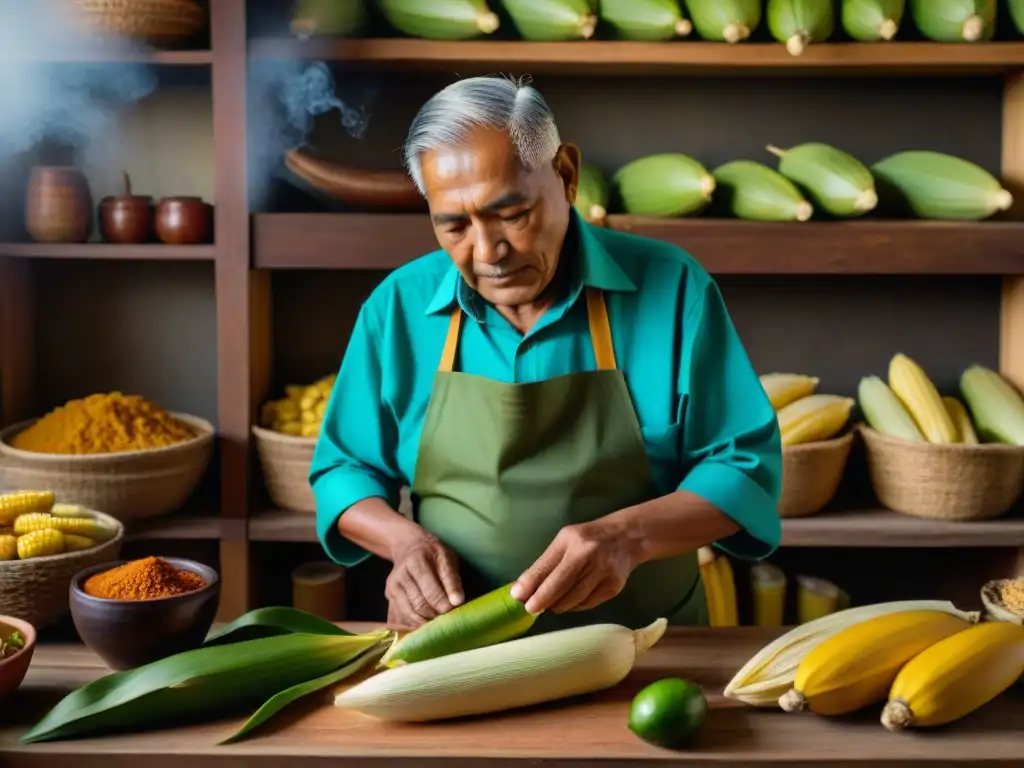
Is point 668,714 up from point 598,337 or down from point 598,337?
down

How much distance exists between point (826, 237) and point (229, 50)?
5.38 feet

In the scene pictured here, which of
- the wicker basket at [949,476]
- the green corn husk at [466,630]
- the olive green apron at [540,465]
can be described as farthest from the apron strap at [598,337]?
the wicker basket at [949,476]

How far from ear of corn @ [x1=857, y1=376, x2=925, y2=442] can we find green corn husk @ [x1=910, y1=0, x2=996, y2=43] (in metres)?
0.95

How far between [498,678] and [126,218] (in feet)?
6.87

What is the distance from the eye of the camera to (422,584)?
1.67 meters

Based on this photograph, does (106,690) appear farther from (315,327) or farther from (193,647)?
(315,327)

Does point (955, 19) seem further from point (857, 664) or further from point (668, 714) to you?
point (668, 714)

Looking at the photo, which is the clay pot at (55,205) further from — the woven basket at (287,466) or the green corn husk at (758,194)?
the green corn husk at (758,194)

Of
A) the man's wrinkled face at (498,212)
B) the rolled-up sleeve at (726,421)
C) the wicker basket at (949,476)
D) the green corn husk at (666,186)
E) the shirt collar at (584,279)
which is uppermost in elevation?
the green corn husk at (666,186)

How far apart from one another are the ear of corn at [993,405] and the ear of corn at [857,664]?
175 cm

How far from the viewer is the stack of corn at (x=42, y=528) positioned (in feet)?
5.87

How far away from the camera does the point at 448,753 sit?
1293 mm

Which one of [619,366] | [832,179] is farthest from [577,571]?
[832,179]

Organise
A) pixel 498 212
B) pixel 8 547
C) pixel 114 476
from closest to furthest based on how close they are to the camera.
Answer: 1. pixel 498 212
2. pixel 8 547
3. pixel 114 476
